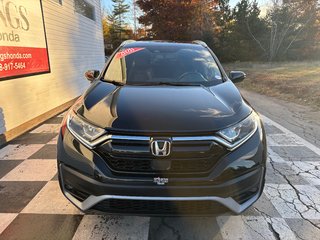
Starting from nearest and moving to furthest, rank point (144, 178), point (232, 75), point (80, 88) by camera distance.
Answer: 1. point (144, 178)
2. point (232, 75)
3. point (80, 88)

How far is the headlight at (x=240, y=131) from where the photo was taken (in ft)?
6.95

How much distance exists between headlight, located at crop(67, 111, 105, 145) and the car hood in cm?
5

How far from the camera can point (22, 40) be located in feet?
17.4

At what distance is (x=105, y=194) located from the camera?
2.04 m

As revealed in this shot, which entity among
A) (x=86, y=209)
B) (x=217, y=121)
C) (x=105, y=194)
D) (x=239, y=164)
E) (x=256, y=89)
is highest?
(x=217, y=121)

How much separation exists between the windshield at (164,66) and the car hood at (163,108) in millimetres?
334

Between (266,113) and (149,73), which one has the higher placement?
(149,73)

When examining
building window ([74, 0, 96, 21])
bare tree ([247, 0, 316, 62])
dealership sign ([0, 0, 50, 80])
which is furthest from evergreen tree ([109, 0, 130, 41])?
dealership sign ([0, 0, 50, 80])

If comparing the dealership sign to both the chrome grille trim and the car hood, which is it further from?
the chrome grille trim

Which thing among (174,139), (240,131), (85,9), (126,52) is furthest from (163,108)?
(85,9)

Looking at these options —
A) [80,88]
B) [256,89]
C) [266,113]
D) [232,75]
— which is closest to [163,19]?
[256,89]

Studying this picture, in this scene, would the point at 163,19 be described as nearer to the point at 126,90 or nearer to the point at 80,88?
the point at 80,88

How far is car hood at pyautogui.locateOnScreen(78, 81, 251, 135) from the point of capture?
2090 mm

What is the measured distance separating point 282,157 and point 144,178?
9.17 ft
